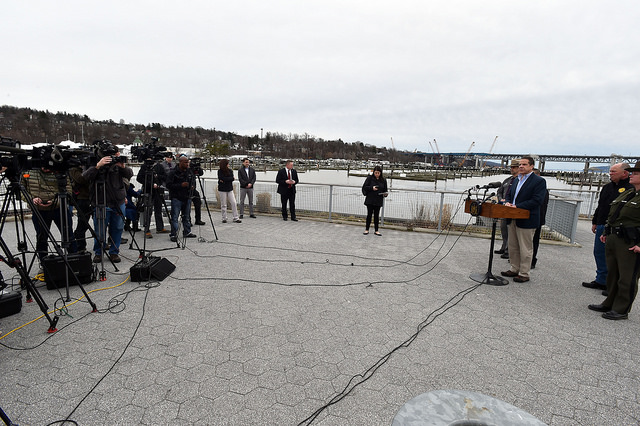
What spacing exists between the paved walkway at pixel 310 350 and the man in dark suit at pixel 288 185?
183 inches

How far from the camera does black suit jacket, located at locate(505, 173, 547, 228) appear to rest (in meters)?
4.83

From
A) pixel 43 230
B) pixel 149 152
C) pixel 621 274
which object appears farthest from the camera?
pixel 149 152

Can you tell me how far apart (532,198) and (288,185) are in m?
6.56

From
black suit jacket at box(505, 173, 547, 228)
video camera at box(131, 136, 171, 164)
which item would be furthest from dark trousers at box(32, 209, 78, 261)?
black suit jacket at box(505, 173, 547, 228)

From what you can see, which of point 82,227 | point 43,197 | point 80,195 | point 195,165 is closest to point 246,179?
point 195,165

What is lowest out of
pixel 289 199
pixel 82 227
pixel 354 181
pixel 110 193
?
pixel 354 181

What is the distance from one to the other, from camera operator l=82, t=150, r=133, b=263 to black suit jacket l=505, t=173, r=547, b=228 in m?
6.14

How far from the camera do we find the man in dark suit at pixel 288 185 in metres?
9.84

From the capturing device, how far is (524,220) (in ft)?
16.5

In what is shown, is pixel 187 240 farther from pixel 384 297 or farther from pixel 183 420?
pixel 183 420

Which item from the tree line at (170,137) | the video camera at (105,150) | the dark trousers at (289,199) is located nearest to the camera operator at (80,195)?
the video camera at (105,150)

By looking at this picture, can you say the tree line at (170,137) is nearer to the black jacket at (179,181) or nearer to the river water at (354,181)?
the river water at (354,181)

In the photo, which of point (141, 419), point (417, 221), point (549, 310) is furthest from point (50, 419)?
point (417, 221)

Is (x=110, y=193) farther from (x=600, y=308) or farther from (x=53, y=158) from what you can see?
(x=600, y=308)
